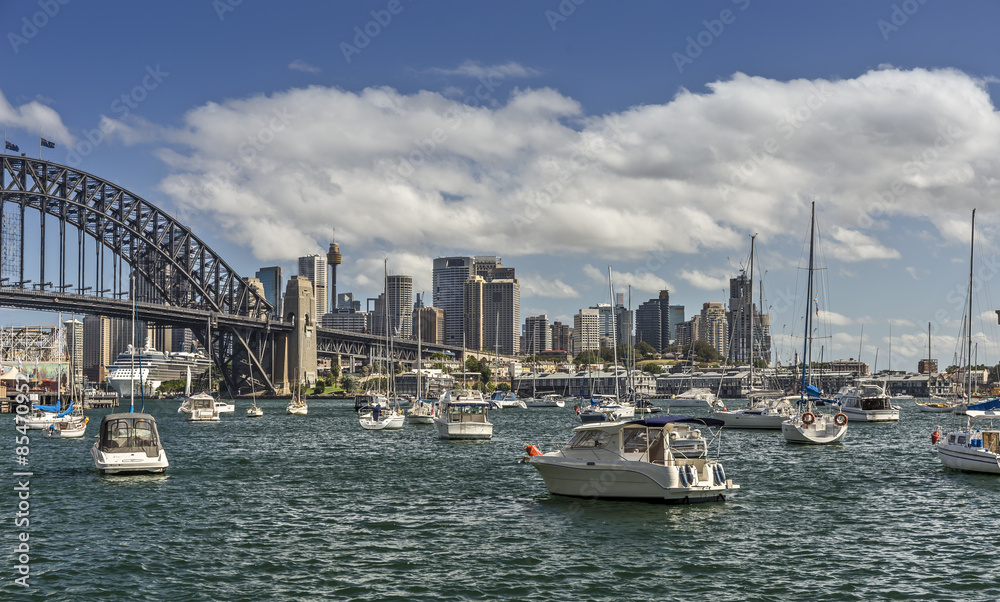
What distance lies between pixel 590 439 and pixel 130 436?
2086 centimetres

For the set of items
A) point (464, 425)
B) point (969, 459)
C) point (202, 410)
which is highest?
point (969, 459)

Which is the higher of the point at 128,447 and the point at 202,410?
the point at 128,447

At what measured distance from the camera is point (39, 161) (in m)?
148

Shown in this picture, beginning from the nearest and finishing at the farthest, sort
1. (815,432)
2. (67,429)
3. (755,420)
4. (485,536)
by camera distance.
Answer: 1. (485,536)
2. (815,432)
3. (67,429)
4. (755,420)

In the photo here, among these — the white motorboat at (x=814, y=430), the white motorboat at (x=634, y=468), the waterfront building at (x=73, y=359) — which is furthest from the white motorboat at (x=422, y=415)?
the white motorboat at (x=634, y=468)

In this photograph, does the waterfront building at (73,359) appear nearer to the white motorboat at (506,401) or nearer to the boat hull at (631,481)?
the white motorboat at (506,401)

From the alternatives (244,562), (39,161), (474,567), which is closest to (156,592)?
(244,562)

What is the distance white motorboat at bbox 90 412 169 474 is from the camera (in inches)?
1585

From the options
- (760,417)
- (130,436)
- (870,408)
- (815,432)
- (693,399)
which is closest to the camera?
(130,436)

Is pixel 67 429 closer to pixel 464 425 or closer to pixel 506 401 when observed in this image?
pixel 464 425

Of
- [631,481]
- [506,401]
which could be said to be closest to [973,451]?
[631,481]

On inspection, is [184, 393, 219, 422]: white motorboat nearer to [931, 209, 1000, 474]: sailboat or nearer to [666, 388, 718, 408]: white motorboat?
[931, 209, 1000, 474]: sailboat

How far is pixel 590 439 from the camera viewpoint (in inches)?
1321

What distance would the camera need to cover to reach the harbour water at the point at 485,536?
21750 mm
